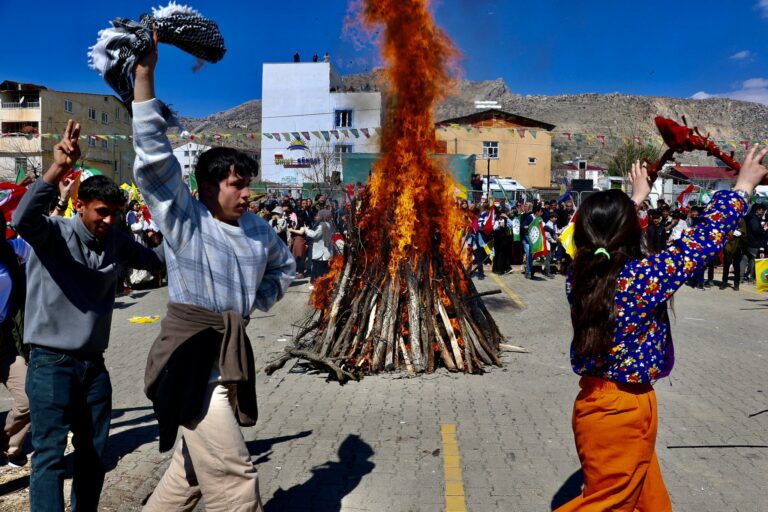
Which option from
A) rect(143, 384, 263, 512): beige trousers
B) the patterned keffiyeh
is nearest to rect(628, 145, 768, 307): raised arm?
rect(143, 384, 263, 512): beige trousers

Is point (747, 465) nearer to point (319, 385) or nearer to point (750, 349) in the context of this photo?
point (319, 385)

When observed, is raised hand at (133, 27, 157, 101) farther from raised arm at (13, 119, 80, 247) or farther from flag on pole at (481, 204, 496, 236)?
flag on pole at (481, 204, 496, 236)

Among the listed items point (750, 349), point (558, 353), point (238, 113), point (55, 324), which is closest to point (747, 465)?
point (558, 353)

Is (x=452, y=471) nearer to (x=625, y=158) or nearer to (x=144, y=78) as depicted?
(x=144, y=78)

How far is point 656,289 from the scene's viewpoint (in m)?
2.74

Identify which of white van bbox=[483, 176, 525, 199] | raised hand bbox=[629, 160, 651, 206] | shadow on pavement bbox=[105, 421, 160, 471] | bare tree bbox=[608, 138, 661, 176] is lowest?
shadow on pavement bbox=[105, 421, 160, 471]

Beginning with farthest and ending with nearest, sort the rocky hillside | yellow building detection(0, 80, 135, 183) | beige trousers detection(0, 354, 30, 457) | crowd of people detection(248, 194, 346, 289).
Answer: the rocky hillside, yellow building detection(0, 80, 135, 183), crowd of people detection(248, 194, 346, 289), beige trousers detection(0, 354, 30, 457)

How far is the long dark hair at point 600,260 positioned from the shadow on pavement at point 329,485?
219 centimetres

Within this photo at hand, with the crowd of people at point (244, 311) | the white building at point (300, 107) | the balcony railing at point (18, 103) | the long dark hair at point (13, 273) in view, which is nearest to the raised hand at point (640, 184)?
the crowd of people at point (244, 311)

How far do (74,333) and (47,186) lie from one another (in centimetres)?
79

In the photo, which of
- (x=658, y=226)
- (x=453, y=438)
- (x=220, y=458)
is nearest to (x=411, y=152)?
(x=453, y=438)

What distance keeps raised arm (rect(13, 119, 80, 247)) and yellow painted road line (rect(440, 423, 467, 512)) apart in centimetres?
287

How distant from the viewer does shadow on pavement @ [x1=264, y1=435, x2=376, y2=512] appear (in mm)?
4289

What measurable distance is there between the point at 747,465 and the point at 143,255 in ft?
14.3
